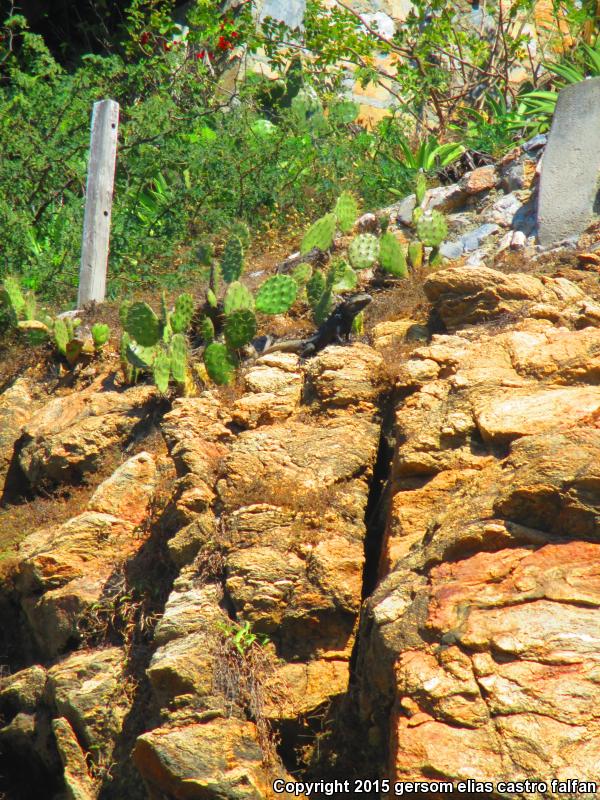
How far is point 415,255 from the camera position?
7.75 meters

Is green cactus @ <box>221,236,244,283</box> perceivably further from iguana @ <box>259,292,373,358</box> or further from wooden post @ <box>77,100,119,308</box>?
wooden post @ <box>77,100,119,308</box>

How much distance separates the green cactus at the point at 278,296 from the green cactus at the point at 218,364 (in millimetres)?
702

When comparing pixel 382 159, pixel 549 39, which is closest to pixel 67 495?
pixel 382 159

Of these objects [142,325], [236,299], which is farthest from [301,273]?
[142,325]

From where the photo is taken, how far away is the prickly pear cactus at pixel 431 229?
7746 mm

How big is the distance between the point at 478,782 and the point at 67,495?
169 inches

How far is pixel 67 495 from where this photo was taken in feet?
22.7

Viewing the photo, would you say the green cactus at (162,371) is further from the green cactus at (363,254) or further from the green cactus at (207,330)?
the green cactus at (363,254)

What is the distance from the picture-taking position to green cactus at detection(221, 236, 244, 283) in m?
7.48

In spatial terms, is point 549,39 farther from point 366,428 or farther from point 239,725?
point 239,725

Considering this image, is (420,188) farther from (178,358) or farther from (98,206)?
(178,358)

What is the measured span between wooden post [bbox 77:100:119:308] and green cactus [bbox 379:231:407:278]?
2.40 metres

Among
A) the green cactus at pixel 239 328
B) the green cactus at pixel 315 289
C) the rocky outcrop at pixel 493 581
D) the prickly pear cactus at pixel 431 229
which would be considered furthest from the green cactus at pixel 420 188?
the rocky outcrop at pixel 493 581

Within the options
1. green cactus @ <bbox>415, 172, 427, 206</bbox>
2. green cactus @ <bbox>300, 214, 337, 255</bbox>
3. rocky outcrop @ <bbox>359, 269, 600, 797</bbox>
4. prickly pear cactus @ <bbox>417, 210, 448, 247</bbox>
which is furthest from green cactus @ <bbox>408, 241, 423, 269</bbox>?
rocky outcrop @ <bbox>359, 269, 600, 797</bbox>
